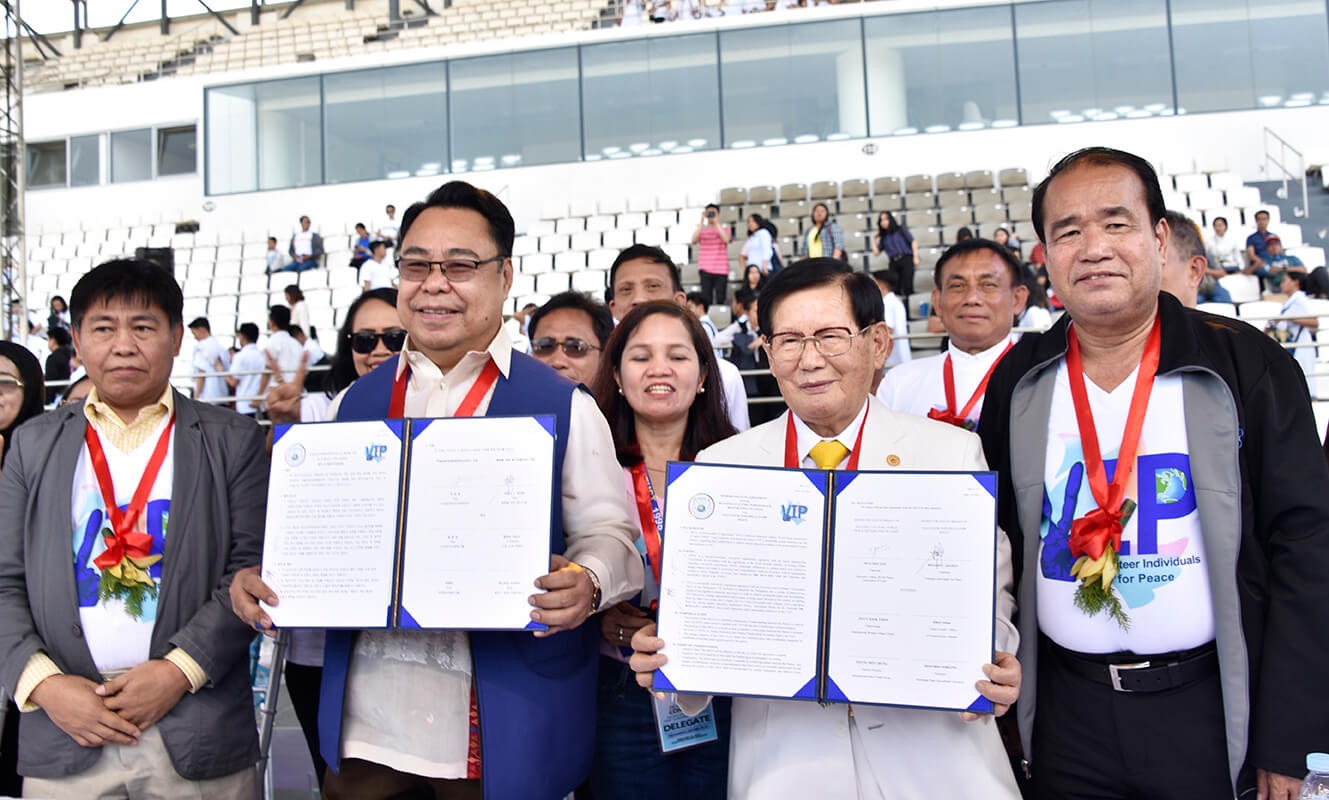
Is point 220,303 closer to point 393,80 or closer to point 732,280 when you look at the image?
point 393,80

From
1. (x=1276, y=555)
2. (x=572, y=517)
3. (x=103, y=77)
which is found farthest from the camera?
(x=103, y=77)

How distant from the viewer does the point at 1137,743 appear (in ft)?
5.67

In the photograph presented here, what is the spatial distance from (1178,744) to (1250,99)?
14.8 meters

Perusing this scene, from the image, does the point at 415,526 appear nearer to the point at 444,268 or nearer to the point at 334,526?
the point at 334,526

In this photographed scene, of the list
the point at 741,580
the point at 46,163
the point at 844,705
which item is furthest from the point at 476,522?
the point at 46,163

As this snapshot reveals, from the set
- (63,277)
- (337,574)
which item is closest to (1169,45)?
(337,574)

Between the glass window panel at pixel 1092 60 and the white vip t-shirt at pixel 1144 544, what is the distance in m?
13.5

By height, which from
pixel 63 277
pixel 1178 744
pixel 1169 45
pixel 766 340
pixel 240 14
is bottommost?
pixel 1178 744

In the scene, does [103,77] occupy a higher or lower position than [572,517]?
higher

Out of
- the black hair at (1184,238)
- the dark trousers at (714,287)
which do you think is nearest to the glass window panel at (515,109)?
the dark trousers at (714,287)

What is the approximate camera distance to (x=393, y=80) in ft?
51.9

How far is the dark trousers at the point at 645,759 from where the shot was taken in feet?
7.16

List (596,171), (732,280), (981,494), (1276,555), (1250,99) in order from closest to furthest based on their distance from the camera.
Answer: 1. (981,494)
2. (1276,555)
3. (732,280)
4. (1250,99)
5. (596,171)

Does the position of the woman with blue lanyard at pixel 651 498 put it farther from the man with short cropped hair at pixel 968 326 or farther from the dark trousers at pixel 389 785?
the man with short cropped hair at pixel 968 326
